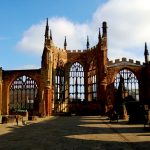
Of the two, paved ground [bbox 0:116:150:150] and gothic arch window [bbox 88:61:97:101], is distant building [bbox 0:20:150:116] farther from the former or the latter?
paved ground [bbox 0:116:150:150]

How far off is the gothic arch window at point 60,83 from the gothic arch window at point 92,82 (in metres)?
5.19

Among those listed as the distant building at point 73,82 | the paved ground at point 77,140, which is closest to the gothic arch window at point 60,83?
the distant building at point 73,82

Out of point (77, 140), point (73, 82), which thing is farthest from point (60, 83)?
point (77, 140)

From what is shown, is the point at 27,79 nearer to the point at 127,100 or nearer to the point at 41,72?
the point at 41,72

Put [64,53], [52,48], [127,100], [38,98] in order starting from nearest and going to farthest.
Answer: [127,100] → [38,98] → [52,48] → [64,53]

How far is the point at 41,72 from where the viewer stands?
191 feet

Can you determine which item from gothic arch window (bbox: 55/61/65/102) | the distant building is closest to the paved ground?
the distant building

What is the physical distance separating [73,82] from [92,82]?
3.78m

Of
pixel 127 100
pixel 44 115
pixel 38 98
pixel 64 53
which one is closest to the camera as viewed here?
pixel 127 100

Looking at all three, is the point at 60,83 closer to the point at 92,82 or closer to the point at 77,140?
the point at 92,82

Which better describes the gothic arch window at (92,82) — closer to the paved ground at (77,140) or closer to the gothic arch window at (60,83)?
the gothic arch window at (60,83)

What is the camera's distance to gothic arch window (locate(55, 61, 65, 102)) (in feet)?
209

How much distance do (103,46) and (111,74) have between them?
5.32 m

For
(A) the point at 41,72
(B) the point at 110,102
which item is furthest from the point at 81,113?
(A) the point at 41,72
